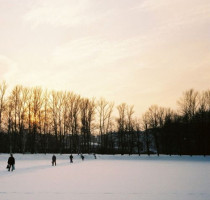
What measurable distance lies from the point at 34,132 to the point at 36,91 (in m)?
8.87

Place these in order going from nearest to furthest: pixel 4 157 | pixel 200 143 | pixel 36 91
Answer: pixel 4 157
pixel 200 143
pixel 36 91

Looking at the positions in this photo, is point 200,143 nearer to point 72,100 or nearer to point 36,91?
point 72,100

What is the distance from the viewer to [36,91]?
5631 cm

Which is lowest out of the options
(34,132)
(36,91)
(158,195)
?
(158,195)

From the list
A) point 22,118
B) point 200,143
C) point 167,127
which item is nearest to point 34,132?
point 22,118

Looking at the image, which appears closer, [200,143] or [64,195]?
[64,195]

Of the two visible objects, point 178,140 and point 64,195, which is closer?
point 64,195

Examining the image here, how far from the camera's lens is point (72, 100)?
193 ft

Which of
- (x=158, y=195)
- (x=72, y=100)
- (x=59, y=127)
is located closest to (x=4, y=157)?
(x=59, y=127)

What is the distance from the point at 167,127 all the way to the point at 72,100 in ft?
73.6

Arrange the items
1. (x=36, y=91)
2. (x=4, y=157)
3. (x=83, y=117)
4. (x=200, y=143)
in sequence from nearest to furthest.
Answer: (x=4, y=157)
(x=200, y=143)
(x=36, y=91)
(x=83, y=117)

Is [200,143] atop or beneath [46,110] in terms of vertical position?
beneath

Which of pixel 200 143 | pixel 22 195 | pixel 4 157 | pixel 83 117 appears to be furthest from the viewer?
pixel 83 117

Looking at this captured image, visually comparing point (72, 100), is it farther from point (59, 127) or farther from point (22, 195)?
point (22, 195)
